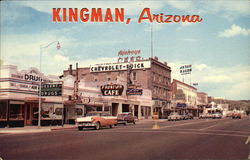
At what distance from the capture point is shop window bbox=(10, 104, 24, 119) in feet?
109

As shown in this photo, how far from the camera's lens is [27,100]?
113 ft

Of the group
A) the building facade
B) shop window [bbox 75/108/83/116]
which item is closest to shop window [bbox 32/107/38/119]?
shop window [bbox 75/108/83/116]

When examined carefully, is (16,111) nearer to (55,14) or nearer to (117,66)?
(55,14)

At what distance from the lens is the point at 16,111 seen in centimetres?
3391

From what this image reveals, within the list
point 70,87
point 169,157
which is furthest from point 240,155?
point 70,87

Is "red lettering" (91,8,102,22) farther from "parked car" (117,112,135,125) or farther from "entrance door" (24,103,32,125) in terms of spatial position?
"parked car" (117,112,135,125)

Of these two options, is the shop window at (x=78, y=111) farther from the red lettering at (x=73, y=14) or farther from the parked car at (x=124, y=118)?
the red lettering at (x=73, y=14)

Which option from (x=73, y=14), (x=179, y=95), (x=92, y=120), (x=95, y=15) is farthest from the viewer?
(x=179, y=95)

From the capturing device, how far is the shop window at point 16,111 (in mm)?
33322

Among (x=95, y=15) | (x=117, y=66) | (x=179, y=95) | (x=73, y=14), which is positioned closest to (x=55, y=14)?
(x=73, y=14)

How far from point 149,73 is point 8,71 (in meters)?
42.4

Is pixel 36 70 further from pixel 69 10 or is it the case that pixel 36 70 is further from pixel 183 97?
pixel 183 97

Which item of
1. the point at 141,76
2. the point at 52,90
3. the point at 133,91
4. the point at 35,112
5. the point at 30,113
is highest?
the point at 141,76

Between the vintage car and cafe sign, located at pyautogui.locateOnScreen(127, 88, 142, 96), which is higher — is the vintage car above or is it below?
below
